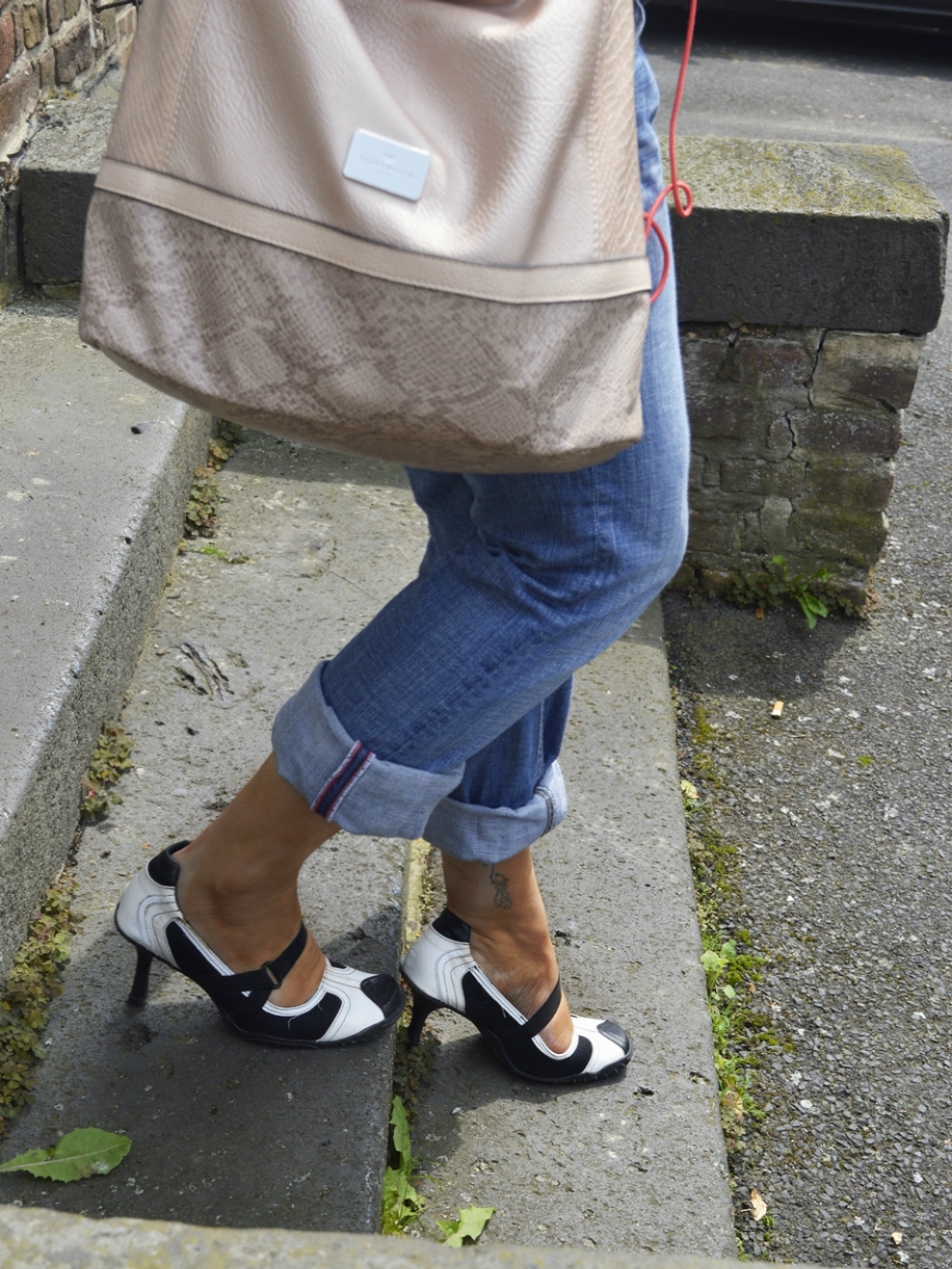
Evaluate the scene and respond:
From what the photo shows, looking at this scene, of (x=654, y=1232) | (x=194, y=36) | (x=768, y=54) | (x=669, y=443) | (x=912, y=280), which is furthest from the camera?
(x=768, y=54)

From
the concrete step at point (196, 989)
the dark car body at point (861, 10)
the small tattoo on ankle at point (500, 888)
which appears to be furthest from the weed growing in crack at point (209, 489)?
the dark car body at point (861, 10)

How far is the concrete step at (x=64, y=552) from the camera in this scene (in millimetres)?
1643

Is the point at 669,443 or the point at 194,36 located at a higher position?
the point at 194,36

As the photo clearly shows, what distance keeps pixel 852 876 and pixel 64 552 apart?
56.9 inches

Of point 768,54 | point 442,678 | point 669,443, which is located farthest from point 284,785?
point 768,54

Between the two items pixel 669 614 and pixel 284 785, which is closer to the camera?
pixel 284 785

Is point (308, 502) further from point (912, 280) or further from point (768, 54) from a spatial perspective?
point (768, 54)

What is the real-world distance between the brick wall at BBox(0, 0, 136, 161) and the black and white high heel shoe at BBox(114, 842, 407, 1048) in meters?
1.88

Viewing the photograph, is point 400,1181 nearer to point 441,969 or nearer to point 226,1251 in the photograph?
point 441,969

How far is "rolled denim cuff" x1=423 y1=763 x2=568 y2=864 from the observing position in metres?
1.52

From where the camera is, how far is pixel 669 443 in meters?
1.26

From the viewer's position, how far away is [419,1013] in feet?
5.62

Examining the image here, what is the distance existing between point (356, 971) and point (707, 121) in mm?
6230

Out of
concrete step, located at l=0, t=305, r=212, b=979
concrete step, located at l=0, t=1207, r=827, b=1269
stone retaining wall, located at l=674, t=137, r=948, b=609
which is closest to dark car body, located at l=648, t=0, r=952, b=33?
stone retaining wall, located at l=674, t=137, r=948, b=609
